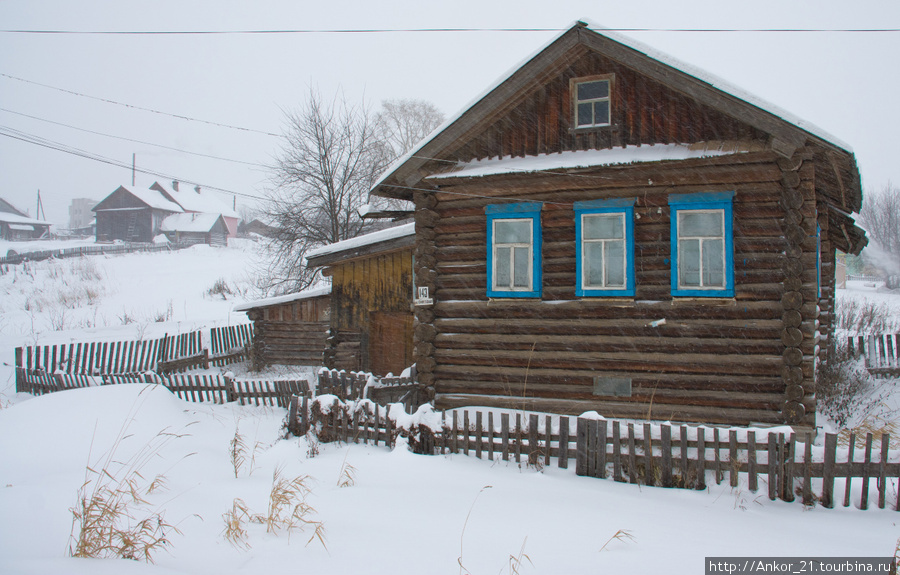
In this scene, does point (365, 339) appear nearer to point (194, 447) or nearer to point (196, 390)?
point (196, 390)

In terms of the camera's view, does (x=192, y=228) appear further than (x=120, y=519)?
Yes

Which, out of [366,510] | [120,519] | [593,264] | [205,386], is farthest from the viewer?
[205,386]

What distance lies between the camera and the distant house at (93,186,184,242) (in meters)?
54.3

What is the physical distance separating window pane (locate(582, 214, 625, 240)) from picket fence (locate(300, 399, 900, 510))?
11.1ft

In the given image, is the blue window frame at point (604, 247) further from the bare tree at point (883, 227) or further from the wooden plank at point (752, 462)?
the bare tree at point (883, 227)

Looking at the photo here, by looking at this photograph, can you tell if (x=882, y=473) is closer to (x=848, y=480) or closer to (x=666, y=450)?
(x=848, y=480)

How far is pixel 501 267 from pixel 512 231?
699 millimetres

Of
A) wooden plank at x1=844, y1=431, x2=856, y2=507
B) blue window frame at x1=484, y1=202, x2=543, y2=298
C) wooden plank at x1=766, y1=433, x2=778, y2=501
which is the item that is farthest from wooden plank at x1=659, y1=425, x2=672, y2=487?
blue window frame at x1=484, y1=202, x2=543, y2=298

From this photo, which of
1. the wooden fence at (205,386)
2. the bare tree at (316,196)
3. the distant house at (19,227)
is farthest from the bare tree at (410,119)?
the distant house at (19,227)

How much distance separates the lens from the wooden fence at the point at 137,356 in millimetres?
14148

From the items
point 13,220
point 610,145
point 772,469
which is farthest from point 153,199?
point 772,469

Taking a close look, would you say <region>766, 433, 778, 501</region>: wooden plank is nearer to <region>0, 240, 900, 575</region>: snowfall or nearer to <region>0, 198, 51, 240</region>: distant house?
<region>0, 240, 900, 575</region>: snowfall

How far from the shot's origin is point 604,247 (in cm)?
866

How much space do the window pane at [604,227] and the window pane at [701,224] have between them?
0.94 metres
